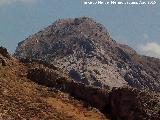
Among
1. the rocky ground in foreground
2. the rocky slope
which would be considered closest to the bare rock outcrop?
the rocky ground in foreground

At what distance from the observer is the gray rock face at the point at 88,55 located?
103 metres

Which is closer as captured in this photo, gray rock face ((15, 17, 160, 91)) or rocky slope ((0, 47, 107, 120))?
rocky slope ((0, 47, 107, 120))

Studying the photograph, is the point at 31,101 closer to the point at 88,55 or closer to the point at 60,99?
the point at 60,99

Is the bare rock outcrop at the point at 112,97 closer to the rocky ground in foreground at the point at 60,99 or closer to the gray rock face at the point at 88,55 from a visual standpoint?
the rocky ground in foreground at the point at 60,99

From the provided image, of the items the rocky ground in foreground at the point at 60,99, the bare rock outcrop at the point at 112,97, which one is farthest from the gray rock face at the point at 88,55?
the rocky ground in foreground at the point at 60,99

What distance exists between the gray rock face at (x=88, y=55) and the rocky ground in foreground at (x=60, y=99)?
54.6m

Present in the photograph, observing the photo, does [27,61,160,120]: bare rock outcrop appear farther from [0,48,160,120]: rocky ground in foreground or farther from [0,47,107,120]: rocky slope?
[0,47,107,120]: rocky slope

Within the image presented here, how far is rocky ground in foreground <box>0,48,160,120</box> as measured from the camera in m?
33.2

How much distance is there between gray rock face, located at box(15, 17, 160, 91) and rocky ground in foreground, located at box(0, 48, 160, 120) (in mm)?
54566

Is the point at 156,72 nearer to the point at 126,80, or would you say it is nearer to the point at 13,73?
the point at 126,80

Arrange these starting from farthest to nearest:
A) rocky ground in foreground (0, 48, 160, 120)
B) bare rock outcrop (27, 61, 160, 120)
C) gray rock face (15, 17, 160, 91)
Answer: gray rock face (15, 17, 160, 91), bare rock outcrop (27, 61, 160, 120), rocky ground in foreground (0, 48, 160, 120)

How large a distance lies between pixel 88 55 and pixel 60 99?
73.7 metres

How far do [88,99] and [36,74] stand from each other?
5.97 m

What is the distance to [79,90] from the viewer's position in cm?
4034
